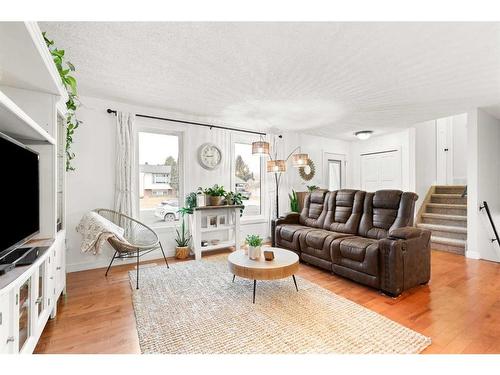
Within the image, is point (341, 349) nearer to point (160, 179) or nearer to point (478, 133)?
point (160, 179)

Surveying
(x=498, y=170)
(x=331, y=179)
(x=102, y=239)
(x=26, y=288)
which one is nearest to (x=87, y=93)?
(x=102, y=239)

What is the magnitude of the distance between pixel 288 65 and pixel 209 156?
2.34 meters

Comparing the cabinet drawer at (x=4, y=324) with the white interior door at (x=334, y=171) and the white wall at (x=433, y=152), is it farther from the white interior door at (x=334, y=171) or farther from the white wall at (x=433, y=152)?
the white wall at (x=433, y=152)

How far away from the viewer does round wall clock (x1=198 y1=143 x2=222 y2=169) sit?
14.3 ft

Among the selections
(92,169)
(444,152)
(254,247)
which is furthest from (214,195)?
(444,152)

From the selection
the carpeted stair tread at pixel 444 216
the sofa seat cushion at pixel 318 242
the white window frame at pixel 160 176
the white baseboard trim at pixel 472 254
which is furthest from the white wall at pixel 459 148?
the white window frame at pixel 160 176

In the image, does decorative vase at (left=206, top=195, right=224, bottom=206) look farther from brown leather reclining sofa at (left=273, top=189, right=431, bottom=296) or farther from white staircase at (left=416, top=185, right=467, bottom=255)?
white staircase at (left=416, top=185, right=467, bottom=255)

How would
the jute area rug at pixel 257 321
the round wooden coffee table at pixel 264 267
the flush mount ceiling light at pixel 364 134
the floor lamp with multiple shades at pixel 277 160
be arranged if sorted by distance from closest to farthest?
the jute area rug at pixel 257 321, the round wooden coffee table at pixel 264 267, the floor lamp with multiple shades at pixel 277 160, the flush mount ceiling light at pixel 364 134

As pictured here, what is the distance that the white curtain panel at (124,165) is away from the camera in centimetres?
360

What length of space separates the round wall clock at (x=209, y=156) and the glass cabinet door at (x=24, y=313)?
3116mm

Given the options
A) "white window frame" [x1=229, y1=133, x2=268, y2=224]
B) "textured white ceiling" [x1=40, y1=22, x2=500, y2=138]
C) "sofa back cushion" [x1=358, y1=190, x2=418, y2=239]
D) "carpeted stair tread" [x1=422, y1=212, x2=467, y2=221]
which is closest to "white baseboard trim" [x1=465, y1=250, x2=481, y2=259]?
"carpeted stair tread" [x1=422, y1=212, x2=467, y2=221]

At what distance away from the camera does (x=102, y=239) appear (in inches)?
104

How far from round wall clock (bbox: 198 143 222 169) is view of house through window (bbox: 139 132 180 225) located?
1.36 feet
